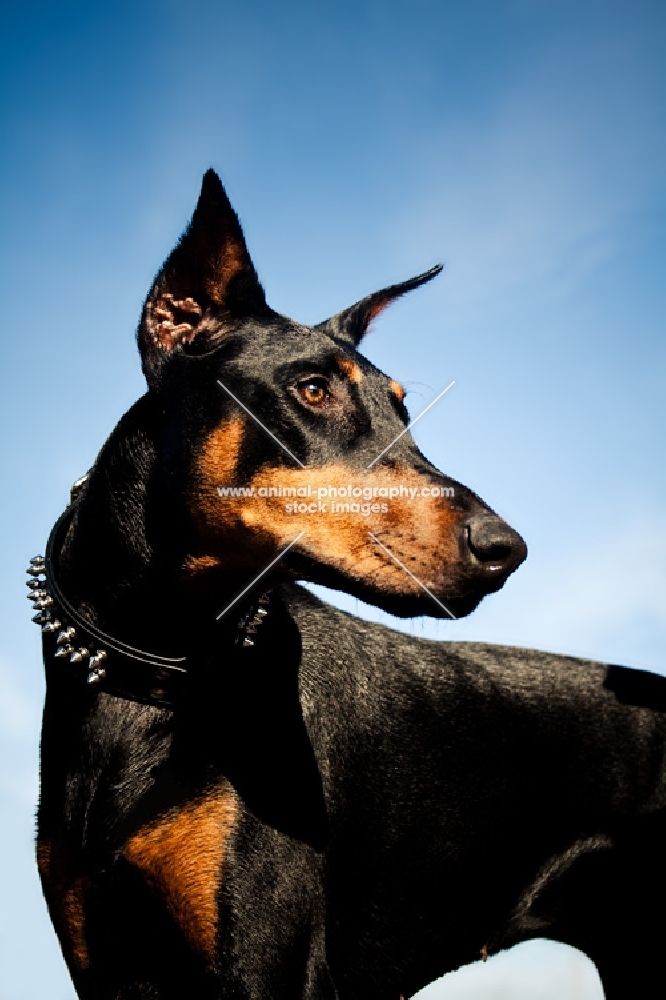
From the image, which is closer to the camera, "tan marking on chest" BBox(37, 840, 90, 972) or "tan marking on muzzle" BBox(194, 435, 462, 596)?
"tan marking on muzzle" BBox(194, 435, 462, 596)

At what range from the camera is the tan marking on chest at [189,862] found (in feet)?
10.9

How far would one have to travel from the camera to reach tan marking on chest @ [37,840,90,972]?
351 centimetres

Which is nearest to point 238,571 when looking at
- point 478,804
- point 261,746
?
point 261,746

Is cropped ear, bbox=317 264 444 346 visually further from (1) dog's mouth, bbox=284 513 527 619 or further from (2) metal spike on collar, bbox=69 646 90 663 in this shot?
(2) metal spike on collar, bbox=69 646 90 663

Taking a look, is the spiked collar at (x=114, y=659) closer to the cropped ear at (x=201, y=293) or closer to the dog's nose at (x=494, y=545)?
the dog's nose at (x=494, y=545)

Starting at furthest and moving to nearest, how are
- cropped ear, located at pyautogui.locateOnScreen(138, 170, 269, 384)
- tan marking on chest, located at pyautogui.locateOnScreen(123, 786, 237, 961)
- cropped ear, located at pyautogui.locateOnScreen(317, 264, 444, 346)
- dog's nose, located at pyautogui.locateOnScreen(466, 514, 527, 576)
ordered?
cropped ear, located at pyautogui.locateOnScreen(317, 264, 444, 346) < cropped ear, located at pyautogui.locateOnScreen(138, 170, 269, 384) < tan marking on chest, located at pyautogui.locateOnScreen(123, 786, 237, 961) < dog's nose, located at pyautogui.locateOnScreen(466, 514, 527, 576)

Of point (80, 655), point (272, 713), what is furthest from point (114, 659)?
point (272, 713)

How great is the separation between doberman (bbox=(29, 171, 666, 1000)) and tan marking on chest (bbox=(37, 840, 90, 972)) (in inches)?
0.5

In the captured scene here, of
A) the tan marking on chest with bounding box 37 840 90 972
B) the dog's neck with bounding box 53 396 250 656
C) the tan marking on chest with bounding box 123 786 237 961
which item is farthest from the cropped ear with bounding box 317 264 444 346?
the tan marking on chest with bounding box 37 840 90 972

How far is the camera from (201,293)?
4.24m

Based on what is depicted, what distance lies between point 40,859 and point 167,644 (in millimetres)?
1036

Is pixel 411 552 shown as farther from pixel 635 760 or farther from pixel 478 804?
pixel 635 760

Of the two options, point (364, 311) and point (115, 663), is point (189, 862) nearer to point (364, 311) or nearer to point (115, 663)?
point (115, 663)

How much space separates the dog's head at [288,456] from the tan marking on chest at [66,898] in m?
1.26
